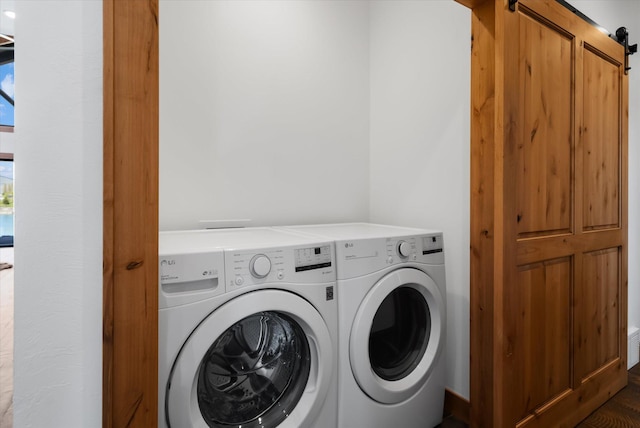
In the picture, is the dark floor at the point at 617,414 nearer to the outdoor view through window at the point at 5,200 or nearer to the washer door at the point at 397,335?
the washer door at the point at 397,335

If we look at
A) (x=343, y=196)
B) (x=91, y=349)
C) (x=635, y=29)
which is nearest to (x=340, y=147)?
(x=343, y=196)

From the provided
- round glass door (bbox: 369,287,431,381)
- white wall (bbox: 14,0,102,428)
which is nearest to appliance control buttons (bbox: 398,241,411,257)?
round glass door (bbox: 369,287,431,381)

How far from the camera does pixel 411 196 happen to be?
2014 mm

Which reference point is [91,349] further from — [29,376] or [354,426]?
[354,426]

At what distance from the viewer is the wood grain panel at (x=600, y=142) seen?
168cm

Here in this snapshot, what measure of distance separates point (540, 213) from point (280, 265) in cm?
113

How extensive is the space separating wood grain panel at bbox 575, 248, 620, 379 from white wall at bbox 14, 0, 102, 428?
197 cm

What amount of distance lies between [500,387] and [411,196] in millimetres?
1057

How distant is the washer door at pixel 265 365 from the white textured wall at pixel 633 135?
2.29 metres

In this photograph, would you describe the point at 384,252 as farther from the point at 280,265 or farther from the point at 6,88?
the point at 6,88

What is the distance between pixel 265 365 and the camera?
1188mm

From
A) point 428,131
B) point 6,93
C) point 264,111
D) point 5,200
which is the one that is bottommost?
point 5,200

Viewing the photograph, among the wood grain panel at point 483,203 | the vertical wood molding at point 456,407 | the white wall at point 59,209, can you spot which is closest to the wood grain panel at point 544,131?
the wood grain panel at point 483,203

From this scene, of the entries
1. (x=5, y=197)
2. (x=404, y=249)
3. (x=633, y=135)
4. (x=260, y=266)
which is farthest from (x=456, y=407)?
(x=5, y=197)
